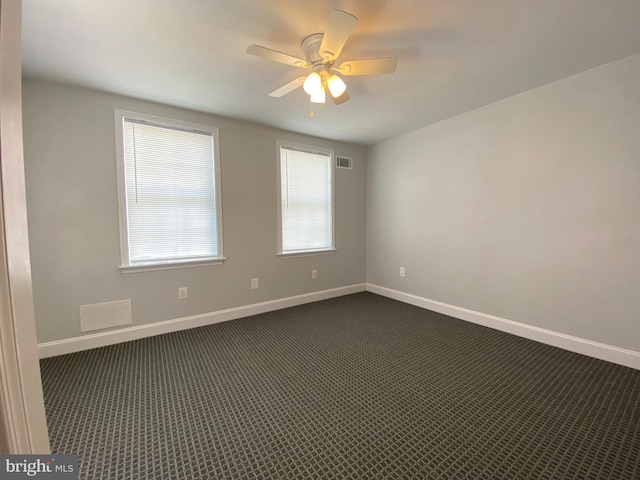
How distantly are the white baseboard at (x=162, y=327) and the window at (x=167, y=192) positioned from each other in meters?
0.62

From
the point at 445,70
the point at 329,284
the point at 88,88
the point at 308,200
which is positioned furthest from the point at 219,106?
the point at 329,284

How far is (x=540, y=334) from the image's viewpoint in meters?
2.62

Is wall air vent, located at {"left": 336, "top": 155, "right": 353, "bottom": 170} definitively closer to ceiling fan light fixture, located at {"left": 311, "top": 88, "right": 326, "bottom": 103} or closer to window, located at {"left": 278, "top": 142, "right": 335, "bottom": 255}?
window, located at {"left": 278, "top": 142, "right": 335, "bottom": 255}

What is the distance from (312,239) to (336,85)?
237 centimetres

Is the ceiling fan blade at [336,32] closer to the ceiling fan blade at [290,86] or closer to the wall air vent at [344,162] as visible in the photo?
the ceiling fan blade at [290,86]

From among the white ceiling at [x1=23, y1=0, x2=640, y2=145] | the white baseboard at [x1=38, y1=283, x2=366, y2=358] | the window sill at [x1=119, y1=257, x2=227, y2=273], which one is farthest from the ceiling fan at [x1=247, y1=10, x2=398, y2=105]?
the white baseboard at [x1=38, y1=283, x2=366, y2=358]

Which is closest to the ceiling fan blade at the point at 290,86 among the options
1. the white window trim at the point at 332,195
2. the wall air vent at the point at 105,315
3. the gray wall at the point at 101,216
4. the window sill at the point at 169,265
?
the gray wall at the point at 101,216

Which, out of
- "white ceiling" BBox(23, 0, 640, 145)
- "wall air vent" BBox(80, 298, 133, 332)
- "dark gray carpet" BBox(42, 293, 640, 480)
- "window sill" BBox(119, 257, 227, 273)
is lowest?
"dark gray carpet" BBox(42, 293, 640, 480)

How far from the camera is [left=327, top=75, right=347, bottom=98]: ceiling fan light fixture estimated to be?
183 cm

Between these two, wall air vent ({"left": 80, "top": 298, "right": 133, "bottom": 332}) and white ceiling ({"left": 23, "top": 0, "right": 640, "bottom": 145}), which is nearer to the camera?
white ceiling ({"left": 23, "top": 0, "right": 640, "bottom": 145})

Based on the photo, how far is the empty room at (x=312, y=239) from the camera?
1436 millimetres

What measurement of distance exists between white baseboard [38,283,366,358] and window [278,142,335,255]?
2.25 feet

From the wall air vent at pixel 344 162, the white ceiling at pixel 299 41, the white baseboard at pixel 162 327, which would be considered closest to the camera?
the white ceiling at pixel 299 41

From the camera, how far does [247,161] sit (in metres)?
3.32
